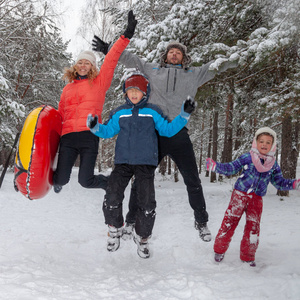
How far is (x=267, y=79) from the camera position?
8023 mm

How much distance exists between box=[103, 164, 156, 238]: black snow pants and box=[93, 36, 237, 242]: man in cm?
46

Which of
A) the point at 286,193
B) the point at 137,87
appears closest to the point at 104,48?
the point at 137,87

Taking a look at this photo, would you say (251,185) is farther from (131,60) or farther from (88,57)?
(88,57)

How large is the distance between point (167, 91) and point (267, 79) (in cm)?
556

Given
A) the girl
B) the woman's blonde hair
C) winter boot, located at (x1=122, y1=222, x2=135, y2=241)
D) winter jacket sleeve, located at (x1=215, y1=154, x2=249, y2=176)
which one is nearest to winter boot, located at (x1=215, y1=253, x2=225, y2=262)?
the girl

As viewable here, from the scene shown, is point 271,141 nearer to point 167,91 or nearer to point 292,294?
point 167,91


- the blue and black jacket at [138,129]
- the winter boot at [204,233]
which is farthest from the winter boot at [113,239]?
the winter boot at [204,233]

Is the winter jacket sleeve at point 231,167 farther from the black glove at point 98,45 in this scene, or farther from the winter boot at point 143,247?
the black glove at point 98,45

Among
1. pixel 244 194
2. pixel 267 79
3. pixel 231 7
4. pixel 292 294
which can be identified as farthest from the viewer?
pixel 267 79

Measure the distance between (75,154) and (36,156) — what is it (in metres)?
0.56

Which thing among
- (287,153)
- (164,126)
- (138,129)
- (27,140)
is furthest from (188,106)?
(287,153)

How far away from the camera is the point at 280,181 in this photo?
11.7 feet

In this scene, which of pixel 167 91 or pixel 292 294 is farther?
→ pixel 167 91

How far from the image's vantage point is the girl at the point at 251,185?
3.50 meters
